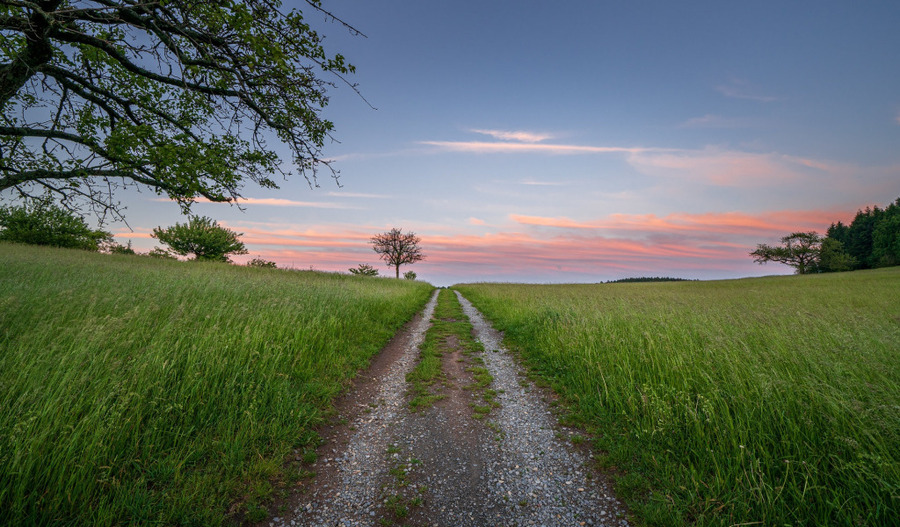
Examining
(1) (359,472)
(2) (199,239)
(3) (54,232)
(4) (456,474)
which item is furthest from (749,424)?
(3) (54,232)

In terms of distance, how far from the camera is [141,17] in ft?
20.9

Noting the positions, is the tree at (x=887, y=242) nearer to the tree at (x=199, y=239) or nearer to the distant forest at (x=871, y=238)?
the distant forest at (x=871, y=238)

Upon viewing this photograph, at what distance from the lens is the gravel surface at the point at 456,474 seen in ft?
11.8

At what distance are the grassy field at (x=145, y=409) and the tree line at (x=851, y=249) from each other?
9616 cm

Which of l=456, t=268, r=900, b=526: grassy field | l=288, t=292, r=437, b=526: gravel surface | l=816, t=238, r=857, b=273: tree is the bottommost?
l=288, t=292, r=437, b=526: gravel surface

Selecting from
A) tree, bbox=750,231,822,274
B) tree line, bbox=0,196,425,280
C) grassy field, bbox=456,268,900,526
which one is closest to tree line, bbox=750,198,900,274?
tree, bbox=750,231,822,274

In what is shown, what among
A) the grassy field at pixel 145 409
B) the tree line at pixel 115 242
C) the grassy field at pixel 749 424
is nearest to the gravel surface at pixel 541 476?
the grassy field at pixel 749 424

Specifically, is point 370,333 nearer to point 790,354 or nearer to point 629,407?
point 629,407

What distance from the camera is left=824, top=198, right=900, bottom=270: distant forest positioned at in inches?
2340

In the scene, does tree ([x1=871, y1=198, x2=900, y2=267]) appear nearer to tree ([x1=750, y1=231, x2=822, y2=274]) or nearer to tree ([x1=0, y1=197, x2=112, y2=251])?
tree ([x1=750, y1=231, x2=822, y2=274])

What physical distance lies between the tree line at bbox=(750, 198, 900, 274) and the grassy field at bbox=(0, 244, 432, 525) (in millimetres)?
96157

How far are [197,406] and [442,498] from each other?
3813mm

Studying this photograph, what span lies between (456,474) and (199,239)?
4101cm

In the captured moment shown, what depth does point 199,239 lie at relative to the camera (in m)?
34.2
